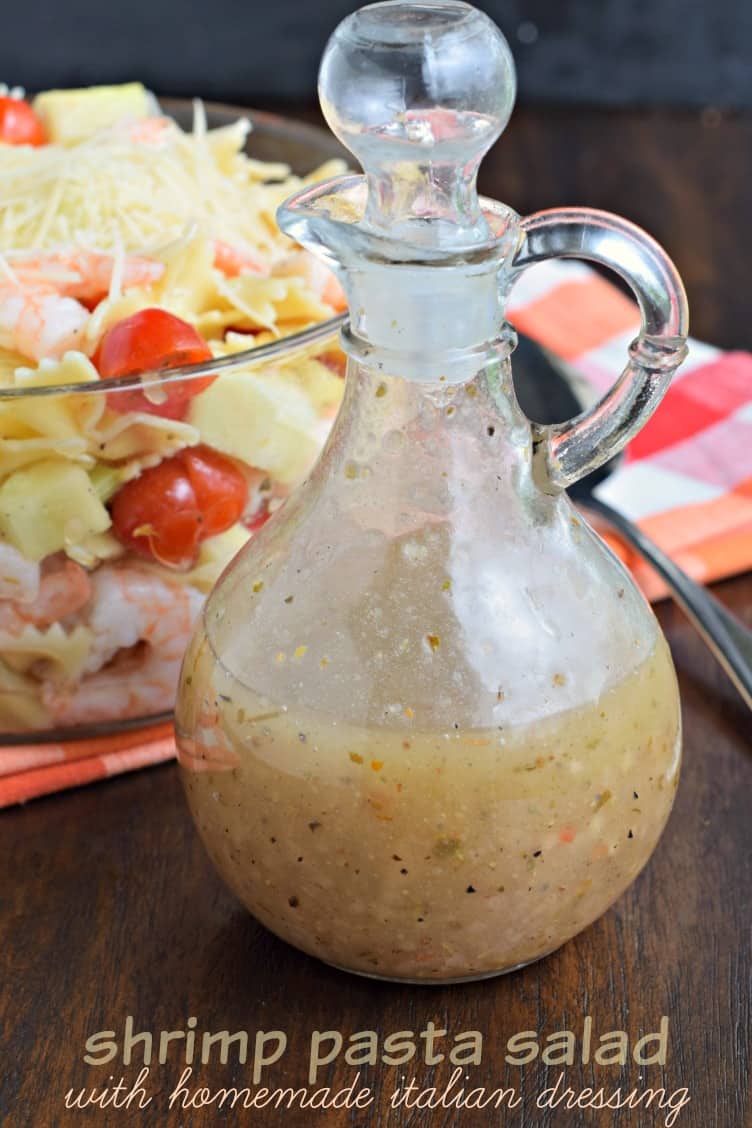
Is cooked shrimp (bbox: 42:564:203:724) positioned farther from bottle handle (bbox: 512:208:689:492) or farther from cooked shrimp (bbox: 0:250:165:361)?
bottle handle (bbox: 512:208:689:492)

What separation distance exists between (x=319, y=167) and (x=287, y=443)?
0.38m

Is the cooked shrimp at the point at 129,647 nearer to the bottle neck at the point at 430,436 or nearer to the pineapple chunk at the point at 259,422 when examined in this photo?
the pineapple chunk at the point at 259,422

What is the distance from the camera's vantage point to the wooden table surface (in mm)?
634

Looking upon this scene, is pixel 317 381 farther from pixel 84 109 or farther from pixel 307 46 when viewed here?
pixel 307 46

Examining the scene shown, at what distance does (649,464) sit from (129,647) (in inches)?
19.7

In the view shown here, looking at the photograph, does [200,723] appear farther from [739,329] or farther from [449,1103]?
[739,329]

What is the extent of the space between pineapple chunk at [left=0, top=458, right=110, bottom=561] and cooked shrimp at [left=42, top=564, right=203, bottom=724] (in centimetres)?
4

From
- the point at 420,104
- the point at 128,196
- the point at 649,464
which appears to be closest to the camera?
the point at 420,104

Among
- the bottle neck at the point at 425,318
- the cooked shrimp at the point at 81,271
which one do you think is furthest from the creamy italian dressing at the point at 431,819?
the cooked shrimp at the point at 81,271

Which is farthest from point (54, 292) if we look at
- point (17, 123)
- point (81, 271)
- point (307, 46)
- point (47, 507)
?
point (307, 46)

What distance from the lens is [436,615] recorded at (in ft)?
2.00

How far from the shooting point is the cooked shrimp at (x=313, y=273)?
90 cm

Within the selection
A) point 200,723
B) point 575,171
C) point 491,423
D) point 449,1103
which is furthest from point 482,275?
point 575,171

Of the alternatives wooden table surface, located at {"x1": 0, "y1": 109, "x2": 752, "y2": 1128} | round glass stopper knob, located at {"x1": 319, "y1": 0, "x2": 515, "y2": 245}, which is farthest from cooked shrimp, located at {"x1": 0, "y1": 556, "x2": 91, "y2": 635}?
round glass stopper knob, located at {"x1": 319, "y1": 0, "x2": 515, "y2": 245}
